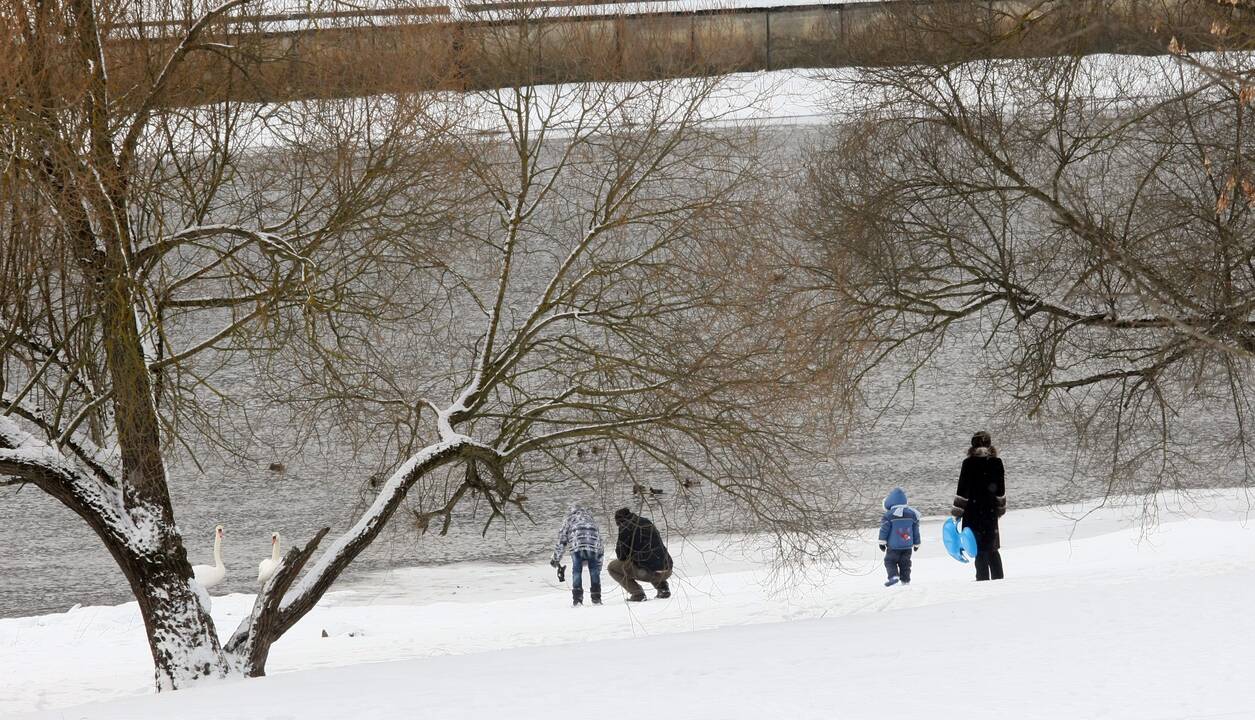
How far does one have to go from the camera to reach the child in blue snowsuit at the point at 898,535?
41.3 feet

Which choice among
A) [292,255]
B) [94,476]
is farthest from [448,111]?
[94,476]

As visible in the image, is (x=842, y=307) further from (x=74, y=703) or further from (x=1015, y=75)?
(x=74, y=703)

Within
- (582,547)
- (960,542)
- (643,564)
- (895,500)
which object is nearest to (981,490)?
(960,542)

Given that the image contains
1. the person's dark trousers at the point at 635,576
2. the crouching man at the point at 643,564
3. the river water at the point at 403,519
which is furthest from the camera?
the river water at the point at 403,519

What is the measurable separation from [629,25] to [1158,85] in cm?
519

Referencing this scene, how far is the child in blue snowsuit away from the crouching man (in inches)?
82.0

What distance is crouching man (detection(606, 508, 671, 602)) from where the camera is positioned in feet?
41.7

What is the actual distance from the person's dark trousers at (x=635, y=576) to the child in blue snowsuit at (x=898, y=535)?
6.89ft

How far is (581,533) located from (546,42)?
464cm

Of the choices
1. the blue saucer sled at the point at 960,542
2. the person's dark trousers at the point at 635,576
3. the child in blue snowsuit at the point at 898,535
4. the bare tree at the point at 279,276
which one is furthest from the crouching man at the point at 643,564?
the blue saucer sled at the point at 960,542

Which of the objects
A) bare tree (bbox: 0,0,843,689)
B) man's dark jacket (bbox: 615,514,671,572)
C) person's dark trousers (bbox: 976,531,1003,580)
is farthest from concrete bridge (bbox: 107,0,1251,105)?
person's dark trousers (bbox: 976,531,1003,580)

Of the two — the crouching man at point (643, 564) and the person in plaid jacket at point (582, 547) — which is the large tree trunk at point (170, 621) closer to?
the crouching man at point (643, 564)

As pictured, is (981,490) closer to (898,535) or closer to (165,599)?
(898,535)

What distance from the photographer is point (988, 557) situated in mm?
12289
